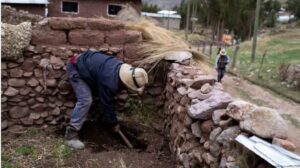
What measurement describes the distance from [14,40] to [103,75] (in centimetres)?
115

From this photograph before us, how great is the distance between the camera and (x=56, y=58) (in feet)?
16.9

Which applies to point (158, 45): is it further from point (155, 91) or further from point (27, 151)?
point (27, 151)

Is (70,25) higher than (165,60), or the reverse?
(70,25)

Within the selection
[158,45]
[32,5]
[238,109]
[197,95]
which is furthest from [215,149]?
[32,5]

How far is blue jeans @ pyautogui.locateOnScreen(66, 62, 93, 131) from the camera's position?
4648 mm

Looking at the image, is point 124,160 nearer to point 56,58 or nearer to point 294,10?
point 56,58

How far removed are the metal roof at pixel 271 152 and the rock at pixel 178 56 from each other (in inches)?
103

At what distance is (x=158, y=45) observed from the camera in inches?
218

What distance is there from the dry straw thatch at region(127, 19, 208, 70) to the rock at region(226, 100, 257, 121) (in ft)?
7.93

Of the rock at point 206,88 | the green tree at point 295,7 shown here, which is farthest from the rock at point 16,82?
the green tree at point 295,7

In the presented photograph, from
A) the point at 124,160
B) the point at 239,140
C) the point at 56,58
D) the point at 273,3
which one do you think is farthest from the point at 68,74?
the point at 273,3

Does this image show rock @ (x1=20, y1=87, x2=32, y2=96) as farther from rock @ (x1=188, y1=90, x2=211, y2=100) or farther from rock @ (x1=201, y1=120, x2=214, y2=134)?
rock @ (x1=201, y1=120, x2=214, y2=134)

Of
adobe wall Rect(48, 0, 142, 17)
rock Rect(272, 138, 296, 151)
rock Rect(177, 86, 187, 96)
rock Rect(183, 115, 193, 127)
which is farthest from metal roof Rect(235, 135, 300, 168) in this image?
adobe wall Rect(48, 0, 142, 17)

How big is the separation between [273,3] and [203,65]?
160ft
